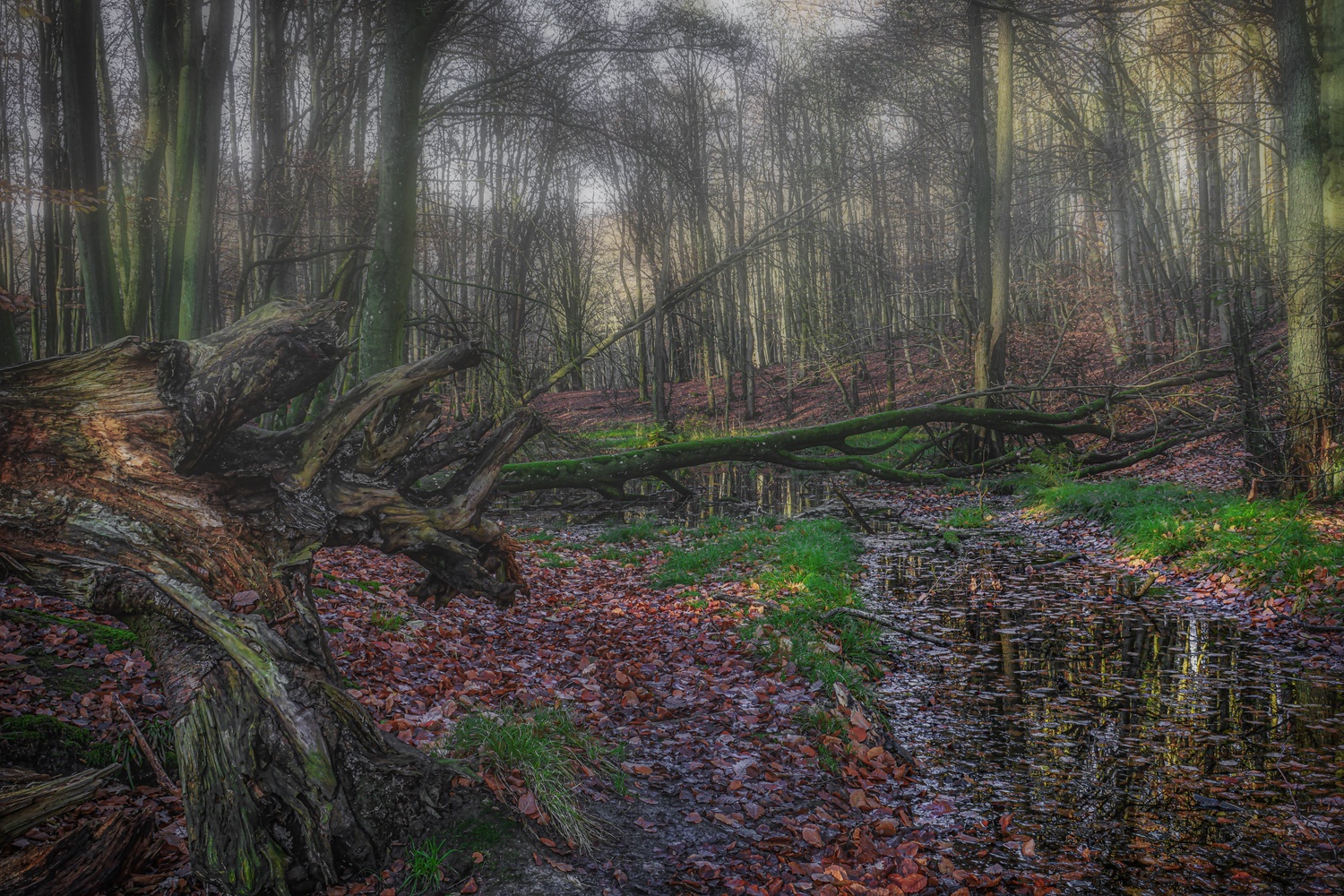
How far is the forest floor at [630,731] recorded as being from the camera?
3.41 meters

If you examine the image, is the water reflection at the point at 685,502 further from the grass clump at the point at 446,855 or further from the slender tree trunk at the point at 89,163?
the grass clump at the point at 446,855

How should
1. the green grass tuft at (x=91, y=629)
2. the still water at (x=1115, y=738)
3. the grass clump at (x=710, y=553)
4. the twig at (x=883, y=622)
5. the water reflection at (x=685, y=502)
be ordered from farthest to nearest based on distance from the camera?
the water reflection at (x=685, y=502) → the grass clump at (x=710, y=553) → the twig at (x=883, y=622) → the green grass tuft at (x=91, y=629) → the still water at (x=1115, y=738)

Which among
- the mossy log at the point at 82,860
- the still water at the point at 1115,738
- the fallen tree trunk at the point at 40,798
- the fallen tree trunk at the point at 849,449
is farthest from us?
the fallen tree trunk at the point at 849,449

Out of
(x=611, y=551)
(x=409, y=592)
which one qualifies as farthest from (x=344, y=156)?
(x=409, y=592)

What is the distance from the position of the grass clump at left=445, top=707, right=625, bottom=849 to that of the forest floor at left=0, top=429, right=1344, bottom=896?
1.2 inches

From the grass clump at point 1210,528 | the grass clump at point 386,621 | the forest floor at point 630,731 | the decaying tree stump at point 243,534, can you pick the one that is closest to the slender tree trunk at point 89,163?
the forest floor at point 630,731

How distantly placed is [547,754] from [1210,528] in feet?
26.4

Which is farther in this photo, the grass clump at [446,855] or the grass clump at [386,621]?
the grass clump at [386,621]

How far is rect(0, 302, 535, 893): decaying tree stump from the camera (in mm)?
3129

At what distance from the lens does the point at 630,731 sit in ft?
16.1

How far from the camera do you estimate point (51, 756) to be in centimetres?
347

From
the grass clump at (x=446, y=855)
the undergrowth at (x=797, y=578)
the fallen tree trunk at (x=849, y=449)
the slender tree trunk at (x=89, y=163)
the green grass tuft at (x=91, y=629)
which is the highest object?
the slender tree trunk at (x=89, y=163)

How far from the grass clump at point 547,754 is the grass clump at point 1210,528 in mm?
6634

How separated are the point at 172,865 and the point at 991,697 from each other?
4.82 m
